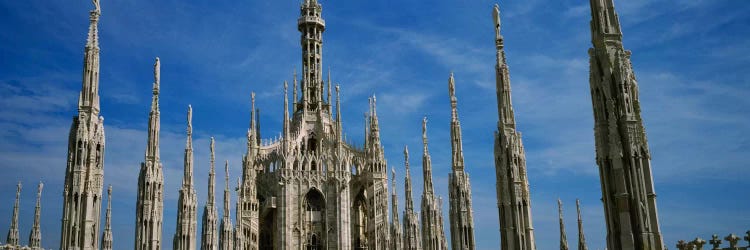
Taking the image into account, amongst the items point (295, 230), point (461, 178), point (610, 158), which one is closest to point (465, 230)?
point (461, 178)

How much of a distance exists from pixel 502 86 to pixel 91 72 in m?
14.3

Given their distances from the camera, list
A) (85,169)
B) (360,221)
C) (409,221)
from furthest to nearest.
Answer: (360,221) < (409,221) < (85,169)

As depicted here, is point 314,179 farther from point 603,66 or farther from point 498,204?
point 603,66

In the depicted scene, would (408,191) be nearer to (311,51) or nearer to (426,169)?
(426,169)

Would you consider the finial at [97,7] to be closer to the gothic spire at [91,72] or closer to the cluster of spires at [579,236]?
the gothic spire at [91,72]

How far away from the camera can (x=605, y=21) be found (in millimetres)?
16578

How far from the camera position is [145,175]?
2878cm

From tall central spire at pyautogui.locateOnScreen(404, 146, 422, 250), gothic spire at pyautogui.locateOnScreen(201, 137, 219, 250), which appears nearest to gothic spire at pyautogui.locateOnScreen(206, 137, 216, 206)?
gothic spire at pyautogui.locateOnScreen(201, 137, 219, 250)

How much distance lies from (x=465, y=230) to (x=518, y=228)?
935 centimetres

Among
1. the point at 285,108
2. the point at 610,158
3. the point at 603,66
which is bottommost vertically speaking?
the point at 610,158

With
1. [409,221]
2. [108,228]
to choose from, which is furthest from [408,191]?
[108,228]

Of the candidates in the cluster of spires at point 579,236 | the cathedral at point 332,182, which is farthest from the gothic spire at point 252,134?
the cluster of spires at point 579,236

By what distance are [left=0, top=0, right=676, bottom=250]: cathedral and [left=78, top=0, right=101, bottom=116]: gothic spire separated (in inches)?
1.4

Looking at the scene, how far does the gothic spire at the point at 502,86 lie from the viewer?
26.1m
